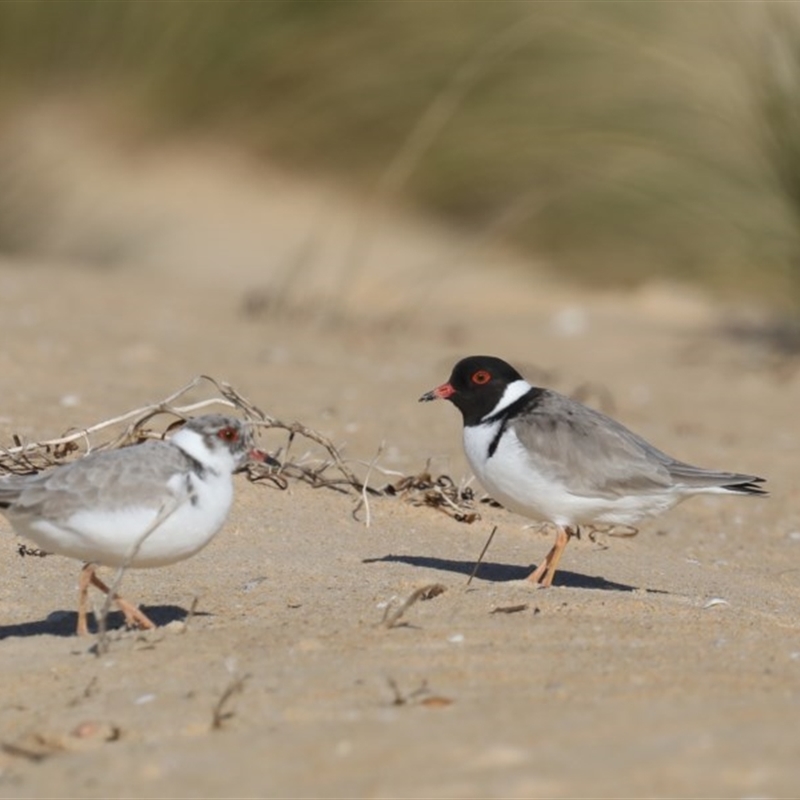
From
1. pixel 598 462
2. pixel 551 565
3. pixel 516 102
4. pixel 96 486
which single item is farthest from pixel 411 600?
pixel 516 102

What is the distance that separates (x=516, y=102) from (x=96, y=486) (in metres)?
11.1

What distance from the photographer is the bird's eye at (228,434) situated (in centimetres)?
521

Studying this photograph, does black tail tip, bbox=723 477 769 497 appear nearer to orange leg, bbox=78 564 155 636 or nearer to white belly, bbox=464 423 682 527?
white belly, bbox=464 423 682 527

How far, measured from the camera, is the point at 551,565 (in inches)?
229

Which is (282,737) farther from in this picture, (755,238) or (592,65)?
(592,65)

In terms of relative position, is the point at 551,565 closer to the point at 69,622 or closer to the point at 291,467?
the point at 291,467

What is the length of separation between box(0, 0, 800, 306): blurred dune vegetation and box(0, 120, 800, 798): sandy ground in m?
1.92

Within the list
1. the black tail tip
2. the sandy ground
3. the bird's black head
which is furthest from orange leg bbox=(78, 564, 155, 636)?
the black tail tip

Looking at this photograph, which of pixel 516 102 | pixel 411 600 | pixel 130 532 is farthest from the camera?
pixel 516 102

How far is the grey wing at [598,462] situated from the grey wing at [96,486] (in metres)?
1.44

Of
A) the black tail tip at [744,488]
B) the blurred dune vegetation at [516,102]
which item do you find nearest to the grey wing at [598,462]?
the black tail tip at [744,488]

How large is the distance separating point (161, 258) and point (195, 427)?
1190 cm

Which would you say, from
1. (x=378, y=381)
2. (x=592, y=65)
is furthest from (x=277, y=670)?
Answer: (x=592, y=65)

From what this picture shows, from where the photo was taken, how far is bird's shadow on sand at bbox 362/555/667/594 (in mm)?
5992
